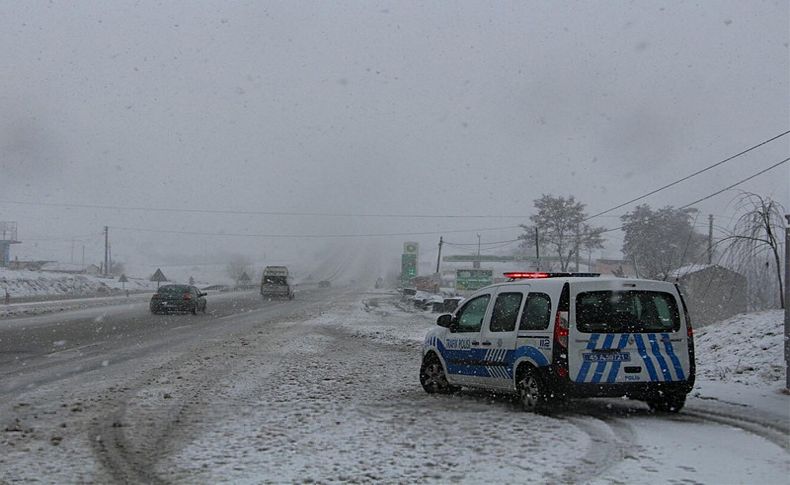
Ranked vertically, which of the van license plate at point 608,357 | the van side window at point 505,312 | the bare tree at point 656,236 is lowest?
the van license plate at point 608,357

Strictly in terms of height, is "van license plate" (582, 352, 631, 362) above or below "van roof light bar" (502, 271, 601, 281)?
below

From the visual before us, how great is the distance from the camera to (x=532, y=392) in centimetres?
851

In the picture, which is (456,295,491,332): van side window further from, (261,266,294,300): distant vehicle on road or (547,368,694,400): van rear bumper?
(261,266,294,300): distant vehicle on road

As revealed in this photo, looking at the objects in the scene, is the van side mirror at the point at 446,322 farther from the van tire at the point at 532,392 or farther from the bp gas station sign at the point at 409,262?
the bp gas station sign at the point at 409,262

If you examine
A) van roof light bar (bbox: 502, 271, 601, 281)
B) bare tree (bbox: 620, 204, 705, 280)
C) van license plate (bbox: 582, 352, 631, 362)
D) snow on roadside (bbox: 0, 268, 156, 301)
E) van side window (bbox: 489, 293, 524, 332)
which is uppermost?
bare tree (bbox: 620, 204, 705, 280)

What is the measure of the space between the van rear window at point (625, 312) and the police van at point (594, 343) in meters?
0.01

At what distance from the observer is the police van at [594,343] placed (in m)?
8.11

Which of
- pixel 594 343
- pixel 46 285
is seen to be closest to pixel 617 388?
pixel 594 343

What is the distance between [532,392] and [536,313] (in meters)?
0.97

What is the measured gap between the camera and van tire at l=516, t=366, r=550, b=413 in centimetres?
831

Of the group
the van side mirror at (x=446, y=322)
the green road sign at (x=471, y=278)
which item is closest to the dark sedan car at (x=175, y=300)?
the van side mirror at (x=446, y=322)

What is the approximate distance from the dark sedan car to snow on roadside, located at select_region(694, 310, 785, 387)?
78.6ft

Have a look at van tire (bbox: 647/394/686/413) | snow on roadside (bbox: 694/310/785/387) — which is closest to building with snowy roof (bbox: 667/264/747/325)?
snow on roadside (bbox: 694/310/785/387)

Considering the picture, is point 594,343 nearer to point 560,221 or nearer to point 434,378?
point 434,378
